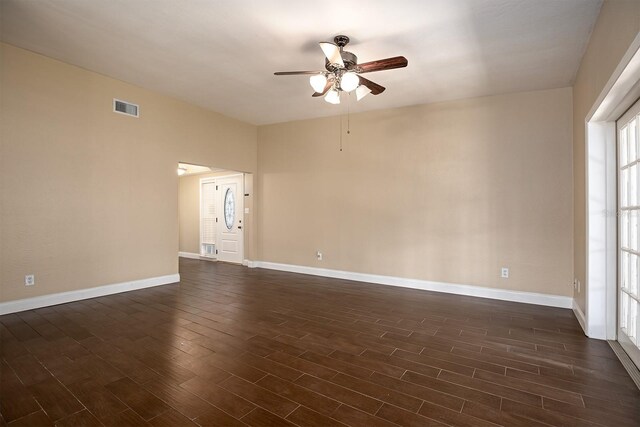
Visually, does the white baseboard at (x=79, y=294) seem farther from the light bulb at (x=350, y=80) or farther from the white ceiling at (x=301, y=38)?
the light bulb at (x=350, y=80)

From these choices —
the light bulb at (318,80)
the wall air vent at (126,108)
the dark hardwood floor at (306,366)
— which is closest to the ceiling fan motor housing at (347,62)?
the light bulb at (318,80)

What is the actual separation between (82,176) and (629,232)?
6064 mm

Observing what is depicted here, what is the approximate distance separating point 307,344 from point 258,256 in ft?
13.7

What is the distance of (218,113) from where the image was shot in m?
5.93

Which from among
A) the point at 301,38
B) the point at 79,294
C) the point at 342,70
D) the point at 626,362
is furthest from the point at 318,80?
the point at 79,294

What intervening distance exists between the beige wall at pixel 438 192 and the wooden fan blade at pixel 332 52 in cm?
255

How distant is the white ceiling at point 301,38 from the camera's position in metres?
2.74

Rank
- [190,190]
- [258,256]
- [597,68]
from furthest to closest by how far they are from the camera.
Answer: [190,190]
[258,256]
[597,68]

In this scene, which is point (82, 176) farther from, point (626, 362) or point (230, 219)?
A: point (626, 362)

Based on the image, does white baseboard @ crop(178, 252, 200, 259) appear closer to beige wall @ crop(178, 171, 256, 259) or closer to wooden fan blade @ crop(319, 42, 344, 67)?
beige wall @ crop(178, 171, 256, 259)

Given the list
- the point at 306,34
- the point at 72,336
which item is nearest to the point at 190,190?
the point at 72,336

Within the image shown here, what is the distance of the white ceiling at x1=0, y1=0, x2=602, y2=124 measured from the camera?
2740 millimetres

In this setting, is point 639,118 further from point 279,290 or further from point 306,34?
point 279,290

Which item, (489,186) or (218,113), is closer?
(489,186)
